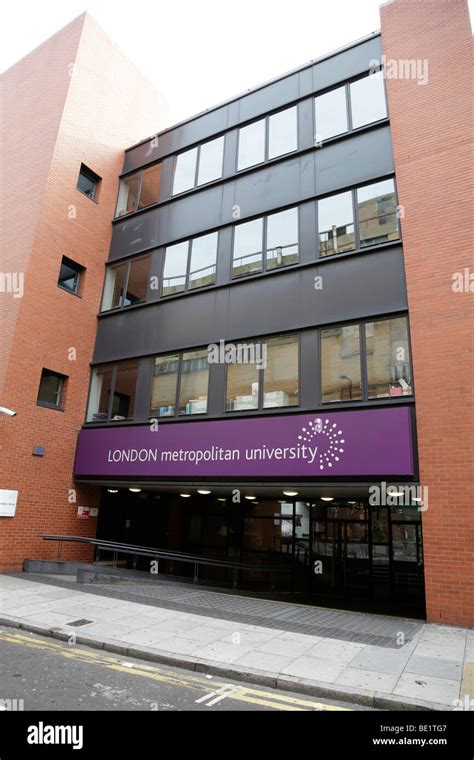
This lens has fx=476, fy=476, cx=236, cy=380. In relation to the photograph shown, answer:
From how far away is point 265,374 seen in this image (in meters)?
12.0

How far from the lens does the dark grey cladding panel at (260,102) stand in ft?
43.2

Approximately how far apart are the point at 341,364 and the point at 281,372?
1546mm

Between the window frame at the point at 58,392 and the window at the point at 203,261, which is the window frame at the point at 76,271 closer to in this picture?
the window frame at the point at 58,392

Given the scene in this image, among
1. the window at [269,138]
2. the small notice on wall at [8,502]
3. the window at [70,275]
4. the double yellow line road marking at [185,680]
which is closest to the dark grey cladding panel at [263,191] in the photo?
the window at [269,138]

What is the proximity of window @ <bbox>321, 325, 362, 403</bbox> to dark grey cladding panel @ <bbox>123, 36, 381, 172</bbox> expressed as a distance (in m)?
7.56

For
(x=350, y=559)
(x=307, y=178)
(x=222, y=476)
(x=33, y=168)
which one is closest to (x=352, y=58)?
(x=307, y=178)

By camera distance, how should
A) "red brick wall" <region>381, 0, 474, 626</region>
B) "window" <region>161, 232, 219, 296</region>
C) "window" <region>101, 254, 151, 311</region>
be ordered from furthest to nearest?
"window" <region>101, 254, 151, 311</region> → "window" <region>161, 232, 219, 296</region> → "red brick wall" <region>381, 0, 474, 626</region>

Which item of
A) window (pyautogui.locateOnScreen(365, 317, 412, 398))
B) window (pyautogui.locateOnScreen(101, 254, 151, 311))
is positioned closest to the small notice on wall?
window (pyautogui.locateOnScreen(101, 254, 151, 311))

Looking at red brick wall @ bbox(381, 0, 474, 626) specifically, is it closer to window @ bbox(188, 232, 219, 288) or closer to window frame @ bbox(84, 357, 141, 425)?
window @ bbox(188, 232, 219, 288)

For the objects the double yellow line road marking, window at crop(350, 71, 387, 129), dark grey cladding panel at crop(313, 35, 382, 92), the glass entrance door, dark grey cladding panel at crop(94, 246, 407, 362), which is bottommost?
the double yellow line road marking

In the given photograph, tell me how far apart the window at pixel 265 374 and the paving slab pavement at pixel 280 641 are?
15.0ft

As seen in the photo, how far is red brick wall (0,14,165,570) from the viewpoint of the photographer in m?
13.0

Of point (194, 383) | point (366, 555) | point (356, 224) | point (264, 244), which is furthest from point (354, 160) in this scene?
point (366, 555)

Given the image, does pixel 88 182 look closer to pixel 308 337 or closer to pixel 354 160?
pixel 354 160
